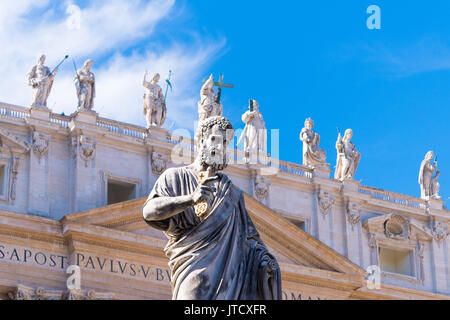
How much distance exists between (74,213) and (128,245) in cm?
173

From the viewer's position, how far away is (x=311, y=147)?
3434 cm

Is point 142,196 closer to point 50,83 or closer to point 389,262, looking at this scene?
point 50,83

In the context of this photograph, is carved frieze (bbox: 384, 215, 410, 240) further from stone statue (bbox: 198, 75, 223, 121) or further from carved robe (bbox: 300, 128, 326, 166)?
stone statue (bbox: 198, 75, 223, 121)

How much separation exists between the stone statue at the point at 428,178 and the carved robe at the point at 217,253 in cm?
2945

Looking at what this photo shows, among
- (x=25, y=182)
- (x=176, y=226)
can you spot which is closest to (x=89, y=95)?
(x=25, y=182)

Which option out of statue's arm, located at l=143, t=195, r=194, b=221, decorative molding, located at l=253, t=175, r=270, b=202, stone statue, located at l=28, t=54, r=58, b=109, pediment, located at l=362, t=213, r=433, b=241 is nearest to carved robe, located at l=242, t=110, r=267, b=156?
decorative molding, located at l=253, t=175, r=270, b=202

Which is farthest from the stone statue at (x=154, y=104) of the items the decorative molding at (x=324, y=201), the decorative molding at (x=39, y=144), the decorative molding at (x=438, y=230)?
the decorative molding at (x=438, y=230)

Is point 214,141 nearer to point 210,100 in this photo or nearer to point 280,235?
point 210,100

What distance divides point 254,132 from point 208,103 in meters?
2.24

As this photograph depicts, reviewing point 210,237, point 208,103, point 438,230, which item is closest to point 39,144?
point 208,103

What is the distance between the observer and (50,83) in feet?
97.7

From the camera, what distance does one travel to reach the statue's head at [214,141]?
296 inches
